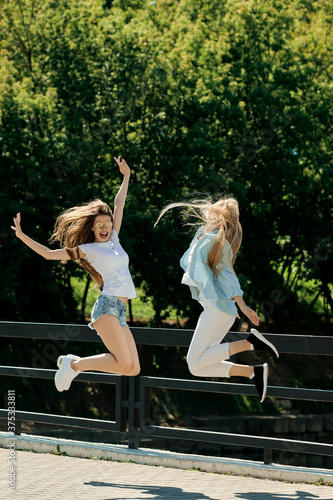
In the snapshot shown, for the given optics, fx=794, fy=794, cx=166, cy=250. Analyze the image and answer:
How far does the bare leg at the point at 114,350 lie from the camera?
607cm

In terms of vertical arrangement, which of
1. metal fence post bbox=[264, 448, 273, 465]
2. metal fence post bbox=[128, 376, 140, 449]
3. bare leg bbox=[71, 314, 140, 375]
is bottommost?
metal fence post bbox=[264, 448, 273, 465]

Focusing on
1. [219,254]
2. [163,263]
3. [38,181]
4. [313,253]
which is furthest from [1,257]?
[219,254]

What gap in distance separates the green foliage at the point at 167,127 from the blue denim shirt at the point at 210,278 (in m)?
16.8

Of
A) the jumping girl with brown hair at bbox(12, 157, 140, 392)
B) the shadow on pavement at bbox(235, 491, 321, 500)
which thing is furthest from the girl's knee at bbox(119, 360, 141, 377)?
the shadow on pavement at bbox(235, 491, 321, 500)

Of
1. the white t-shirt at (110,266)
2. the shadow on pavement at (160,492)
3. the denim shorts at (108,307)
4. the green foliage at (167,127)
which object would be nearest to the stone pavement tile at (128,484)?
the shadow on pavement at (160,492)

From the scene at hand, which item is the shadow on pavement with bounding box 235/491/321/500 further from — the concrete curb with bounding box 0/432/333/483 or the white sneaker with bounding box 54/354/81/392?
the white sneaker with bounding box 54/354/81/392

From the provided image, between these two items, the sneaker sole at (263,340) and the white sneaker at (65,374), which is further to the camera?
the white sneaker at (65,374)

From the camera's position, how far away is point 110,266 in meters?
6.14

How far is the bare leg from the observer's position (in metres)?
6.07

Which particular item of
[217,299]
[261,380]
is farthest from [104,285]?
[261,380]

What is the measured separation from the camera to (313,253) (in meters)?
29.5

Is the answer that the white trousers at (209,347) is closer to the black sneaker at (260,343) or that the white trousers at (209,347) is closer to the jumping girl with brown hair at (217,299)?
the jumping girl with brown hair at (217,299)

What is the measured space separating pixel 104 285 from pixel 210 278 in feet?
2.75

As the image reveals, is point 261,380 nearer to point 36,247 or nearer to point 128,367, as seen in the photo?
point 128,367
